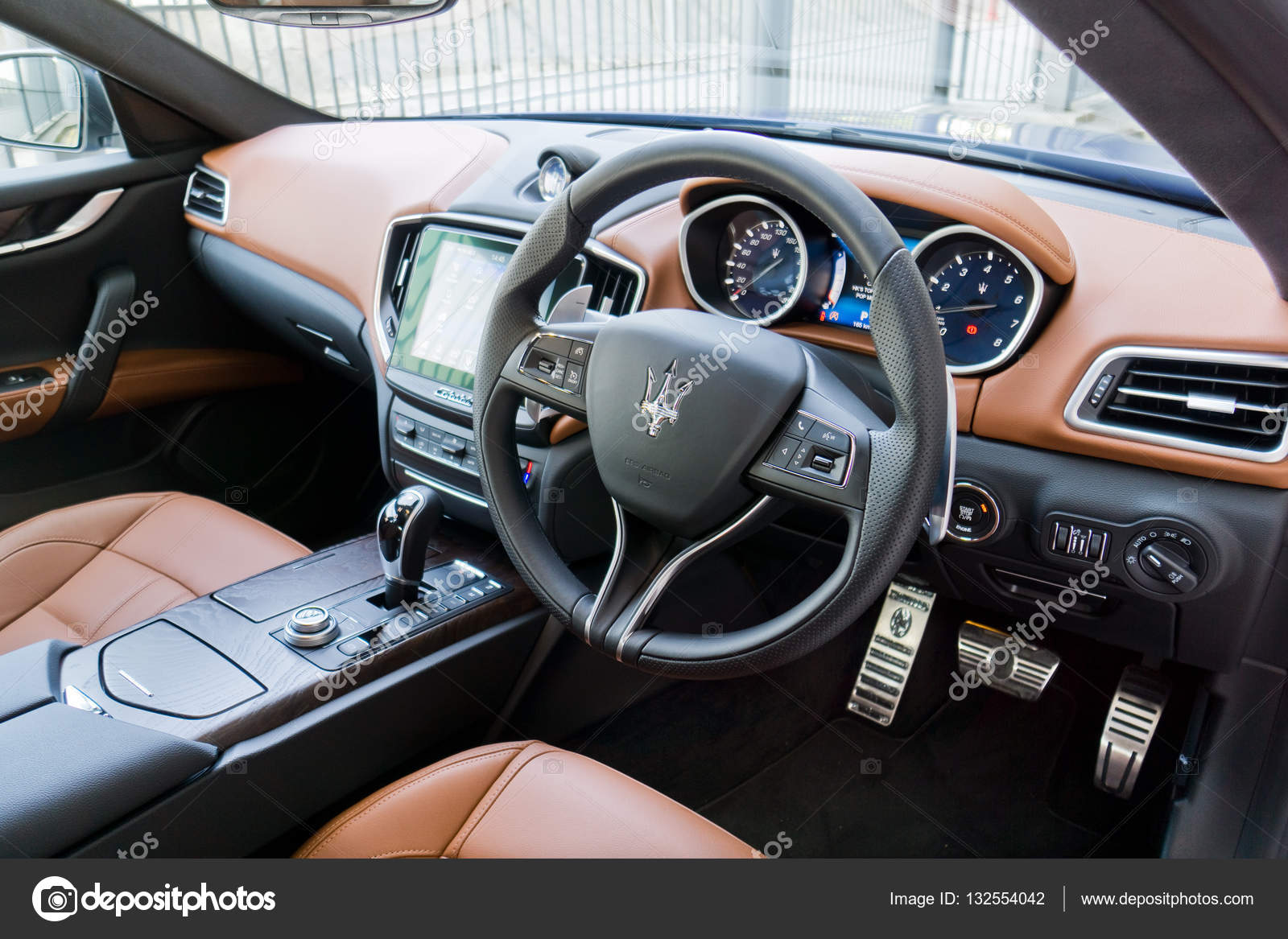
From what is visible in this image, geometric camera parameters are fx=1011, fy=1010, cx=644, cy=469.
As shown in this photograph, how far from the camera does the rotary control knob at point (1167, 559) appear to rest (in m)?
1.23

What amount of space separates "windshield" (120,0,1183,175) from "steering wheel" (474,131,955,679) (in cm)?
27

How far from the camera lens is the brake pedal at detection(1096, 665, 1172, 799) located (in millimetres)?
1548

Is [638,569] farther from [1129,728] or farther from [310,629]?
[1129,728]

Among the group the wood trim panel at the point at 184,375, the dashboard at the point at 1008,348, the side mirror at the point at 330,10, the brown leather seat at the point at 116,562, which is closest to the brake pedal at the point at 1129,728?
the dashboard at the point at 1008,348

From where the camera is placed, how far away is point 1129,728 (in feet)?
5.11

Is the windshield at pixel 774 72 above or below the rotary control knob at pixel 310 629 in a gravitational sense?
above

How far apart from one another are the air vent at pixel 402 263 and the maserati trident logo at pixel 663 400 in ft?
2.67

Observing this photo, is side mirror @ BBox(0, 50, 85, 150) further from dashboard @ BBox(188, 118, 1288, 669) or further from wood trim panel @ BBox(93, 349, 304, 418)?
dashboard @ BBox(188, 118, 1288, 669)

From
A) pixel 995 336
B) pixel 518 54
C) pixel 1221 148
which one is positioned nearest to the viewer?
pixel 1221 148

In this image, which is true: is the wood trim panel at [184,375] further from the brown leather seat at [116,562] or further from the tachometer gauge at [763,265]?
the tachometer gauge at [763,265]

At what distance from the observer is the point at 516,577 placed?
62.9 inches

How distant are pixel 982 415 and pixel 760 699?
2.65 feet

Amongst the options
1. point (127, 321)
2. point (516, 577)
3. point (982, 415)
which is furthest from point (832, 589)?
point (127, 321)

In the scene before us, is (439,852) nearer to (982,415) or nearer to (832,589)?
(832,589)
